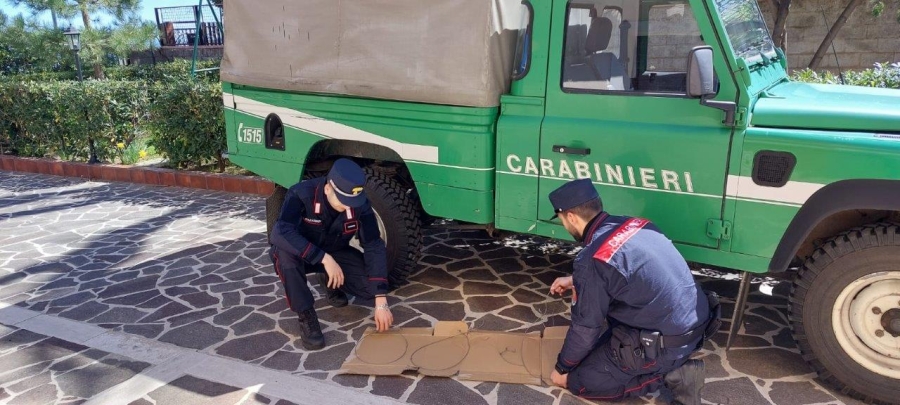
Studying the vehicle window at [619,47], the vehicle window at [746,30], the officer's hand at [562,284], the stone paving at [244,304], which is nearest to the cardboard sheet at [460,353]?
the stone paving at [244,304]

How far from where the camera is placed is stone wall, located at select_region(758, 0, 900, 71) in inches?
385

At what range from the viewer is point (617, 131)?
11.4 ft

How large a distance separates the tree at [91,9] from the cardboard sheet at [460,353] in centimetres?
1248

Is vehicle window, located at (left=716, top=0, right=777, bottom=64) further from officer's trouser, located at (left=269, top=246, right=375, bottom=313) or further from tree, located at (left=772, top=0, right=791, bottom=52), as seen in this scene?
tree, located at (left=772, top=0, right=791, bottom=52)

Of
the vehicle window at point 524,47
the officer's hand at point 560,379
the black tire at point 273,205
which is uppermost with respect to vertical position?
the vehicle window at point 524,47

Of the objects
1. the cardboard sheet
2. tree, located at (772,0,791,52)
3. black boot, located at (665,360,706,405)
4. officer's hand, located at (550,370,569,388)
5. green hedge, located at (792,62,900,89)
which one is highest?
tree, located at (772,0,791,52)

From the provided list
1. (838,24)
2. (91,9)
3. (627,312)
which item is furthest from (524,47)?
(91,9)

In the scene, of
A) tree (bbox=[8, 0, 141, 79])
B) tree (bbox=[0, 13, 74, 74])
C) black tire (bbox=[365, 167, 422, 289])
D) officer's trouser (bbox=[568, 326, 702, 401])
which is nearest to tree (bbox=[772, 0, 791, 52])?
black tire (bbox=[365, 167, 422, 289])

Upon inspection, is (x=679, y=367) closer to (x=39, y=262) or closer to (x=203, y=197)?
(x=39, y=262)

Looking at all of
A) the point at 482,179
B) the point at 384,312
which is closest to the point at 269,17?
the point at 482,179

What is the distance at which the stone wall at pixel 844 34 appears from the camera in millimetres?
9773

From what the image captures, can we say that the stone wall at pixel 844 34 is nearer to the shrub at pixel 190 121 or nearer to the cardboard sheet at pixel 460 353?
the shrub at pixel 190 121

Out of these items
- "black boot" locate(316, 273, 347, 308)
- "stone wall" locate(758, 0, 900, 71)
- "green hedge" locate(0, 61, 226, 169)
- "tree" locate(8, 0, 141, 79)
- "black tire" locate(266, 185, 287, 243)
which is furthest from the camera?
"tree" locate(8, 0, 141, 79)

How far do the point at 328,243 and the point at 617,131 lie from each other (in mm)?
1866
